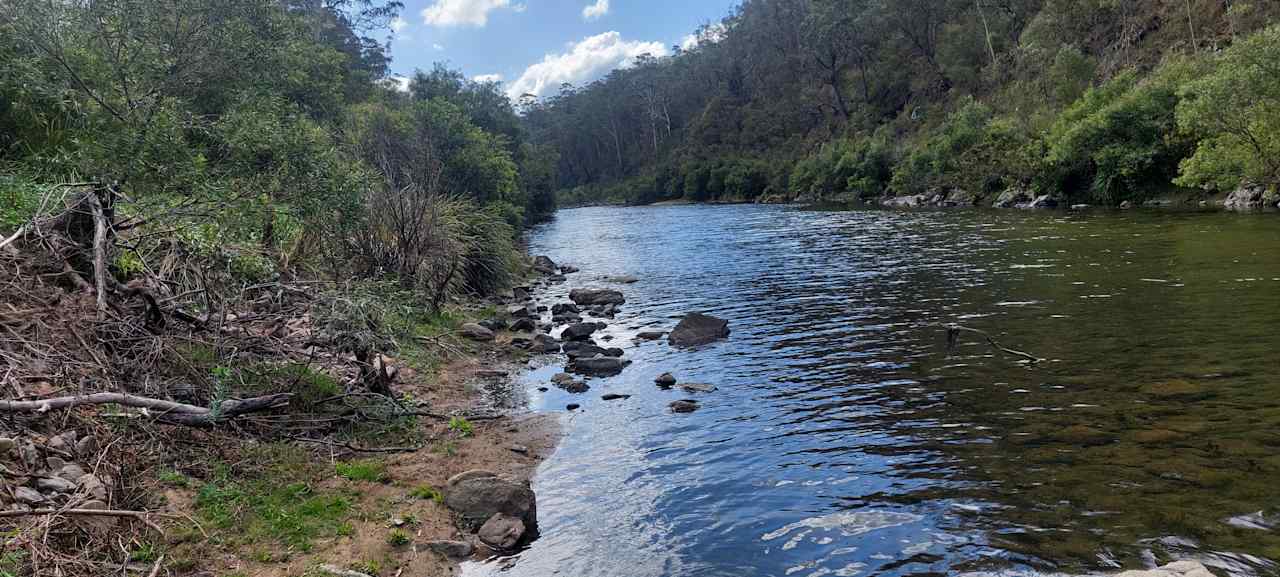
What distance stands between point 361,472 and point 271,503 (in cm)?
136

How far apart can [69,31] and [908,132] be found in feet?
273

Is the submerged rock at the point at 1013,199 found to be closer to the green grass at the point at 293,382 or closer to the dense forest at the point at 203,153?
the dense forest at the point at 203,153

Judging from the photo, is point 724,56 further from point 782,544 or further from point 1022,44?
point 782,544

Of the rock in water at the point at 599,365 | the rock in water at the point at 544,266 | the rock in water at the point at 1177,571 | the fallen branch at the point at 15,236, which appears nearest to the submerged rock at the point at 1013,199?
the rock in water at the point at 544,266

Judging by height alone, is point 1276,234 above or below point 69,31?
below

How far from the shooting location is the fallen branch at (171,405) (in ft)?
23.7

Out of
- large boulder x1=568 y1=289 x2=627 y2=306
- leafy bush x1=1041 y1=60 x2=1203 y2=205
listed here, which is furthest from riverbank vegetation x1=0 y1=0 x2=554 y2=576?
leafy bush x1=1041 y1=60 x2=1203 y2=205

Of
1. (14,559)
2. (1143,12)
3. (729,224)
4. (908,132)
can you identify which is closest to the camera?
(14,559)

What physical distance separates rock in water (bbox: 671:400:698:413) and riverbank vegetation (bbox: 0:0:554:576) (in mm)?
2979

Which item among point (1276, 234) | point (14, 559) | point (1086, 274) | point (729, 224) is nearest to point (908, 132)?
point (729, 224)

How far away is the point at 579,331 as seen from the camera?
1892 centimetres

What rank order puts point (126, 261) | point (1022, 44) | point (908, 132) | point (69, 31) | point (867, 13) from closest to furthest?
point (126, 261)
point (69, 31)
point (1022, 44)
point (908, 132)
point (867, 13)

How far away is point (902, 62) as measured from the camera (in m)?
101

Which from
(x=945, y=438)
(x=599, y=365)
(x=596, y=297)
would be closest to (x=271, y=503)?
(x=945, y=438)
